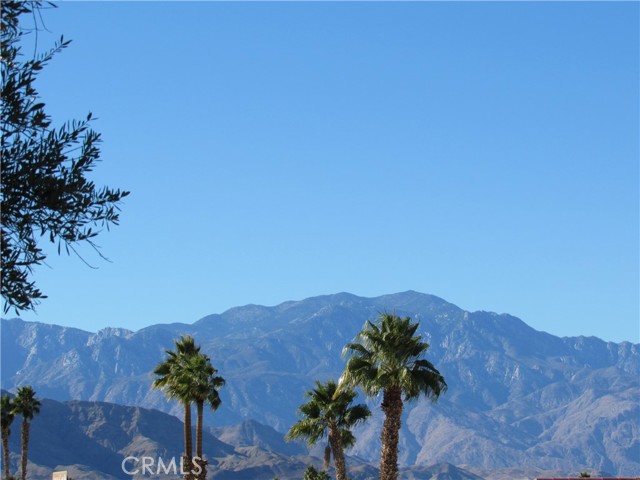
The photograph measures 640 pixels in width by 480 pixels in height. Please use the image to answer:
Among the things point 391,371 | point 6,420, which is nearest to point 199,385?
point 391,371

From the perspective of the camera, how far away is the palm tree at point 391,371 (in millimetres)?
51031

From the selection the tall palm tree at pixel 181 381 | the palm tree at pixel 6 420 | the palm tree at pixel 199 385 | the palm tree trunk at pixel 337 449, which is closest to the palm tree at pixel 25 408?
the palm tree at pixel 6 420

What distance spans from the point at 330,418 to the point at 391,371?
14.2 meters

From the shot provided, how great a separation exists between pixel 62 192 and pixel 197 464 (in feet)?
175

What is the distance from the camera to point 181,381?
70.2 m

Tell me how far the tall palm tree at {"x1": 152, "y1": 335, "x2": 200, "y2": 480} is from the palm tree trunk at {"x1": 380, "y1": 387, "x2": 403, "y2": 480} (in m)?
20.2

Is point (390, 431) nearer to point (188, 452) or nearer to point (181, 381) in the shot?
point (181, 381)

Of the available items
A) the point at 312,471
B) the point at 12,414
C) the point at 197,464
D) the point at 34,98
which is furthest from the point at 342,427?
the point at 312,471

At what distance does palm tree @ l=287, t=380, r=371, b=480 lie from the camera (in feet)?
211

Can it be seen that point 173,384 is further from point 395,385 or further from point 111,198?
point 111,198

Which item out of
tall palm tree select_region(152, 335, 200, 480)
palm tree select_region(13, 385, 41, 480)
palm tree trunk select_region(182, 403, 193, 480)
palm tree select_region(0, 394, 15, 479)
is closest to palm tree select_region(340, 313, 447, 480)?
tall palm tree select_region(152, 335, 200, 480)

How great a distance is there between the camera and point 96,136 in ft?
64.9

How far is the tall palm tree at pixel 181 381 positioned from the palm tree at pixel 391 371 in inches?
789

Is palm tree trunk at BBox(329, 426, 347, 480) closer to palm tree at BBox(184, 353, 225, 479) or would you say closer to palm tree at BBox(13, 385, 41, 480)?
palm tree at BBox(184, 353, 225, 479)
